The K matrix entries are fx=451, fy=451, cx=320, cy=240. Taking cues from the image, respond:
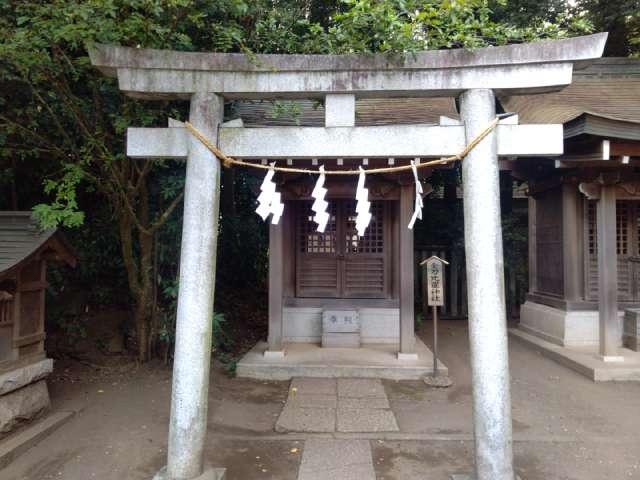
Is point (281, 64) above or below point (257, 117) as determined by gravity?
below

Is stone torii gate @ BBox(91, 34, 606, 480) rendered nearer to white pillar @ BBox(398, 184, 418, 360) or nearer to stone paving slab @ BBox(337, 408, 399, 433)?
stone paving slab @ BBox(337, 408, 399, 433)

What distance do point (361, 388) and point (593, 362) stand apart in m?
3.88

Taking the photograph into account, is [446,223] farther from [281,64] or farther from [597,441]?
[281,64]

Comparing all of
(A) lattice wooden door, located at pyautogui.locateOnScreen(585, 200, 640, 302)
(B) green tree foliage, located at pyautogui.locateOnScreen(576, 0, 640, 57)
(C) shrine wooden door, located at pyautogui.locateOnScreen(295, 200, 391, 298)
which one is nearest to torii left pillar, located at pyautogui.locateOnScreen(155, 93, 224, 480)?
(C) shrine wooden door, located at pyautogui.locateOnScreen(295, 200, 391, 298)

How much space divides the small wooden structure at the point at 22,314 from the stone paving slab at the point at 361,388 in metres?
3.79

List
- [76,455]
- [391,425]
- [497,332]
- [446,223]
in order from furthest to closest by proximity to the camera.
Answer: [446,223]
[391,425]
[76,455]
[497,332]

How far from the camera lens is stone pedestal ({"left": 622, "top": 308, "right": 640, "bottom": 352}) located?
7.71 metres

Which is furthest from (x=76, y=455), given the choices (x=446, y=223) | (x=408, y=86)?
(x=446, y=223)

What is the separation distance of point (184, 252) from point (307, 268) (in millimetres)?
5033

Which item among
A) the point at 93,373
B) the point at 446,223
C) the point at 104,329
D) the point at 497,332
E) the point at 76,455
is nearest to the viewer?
the point at 497,332

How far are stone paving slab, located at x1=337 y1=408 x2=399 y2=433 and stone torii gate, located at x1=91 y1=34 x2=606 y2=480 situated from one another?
Answer: 1.73m

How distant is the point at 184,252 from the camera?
12.4 feet

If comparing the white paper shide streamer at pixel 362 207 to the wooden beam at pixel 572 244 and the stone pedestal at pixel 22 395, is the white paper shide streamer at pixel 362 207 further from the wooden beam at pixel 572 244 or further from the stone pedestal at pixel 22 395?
the wooden beam at pixel 572 244

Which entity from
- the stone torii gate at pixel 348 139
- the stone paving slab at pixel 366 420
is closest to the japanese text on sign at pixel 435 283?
the stone paving slab at pixel 366 420
